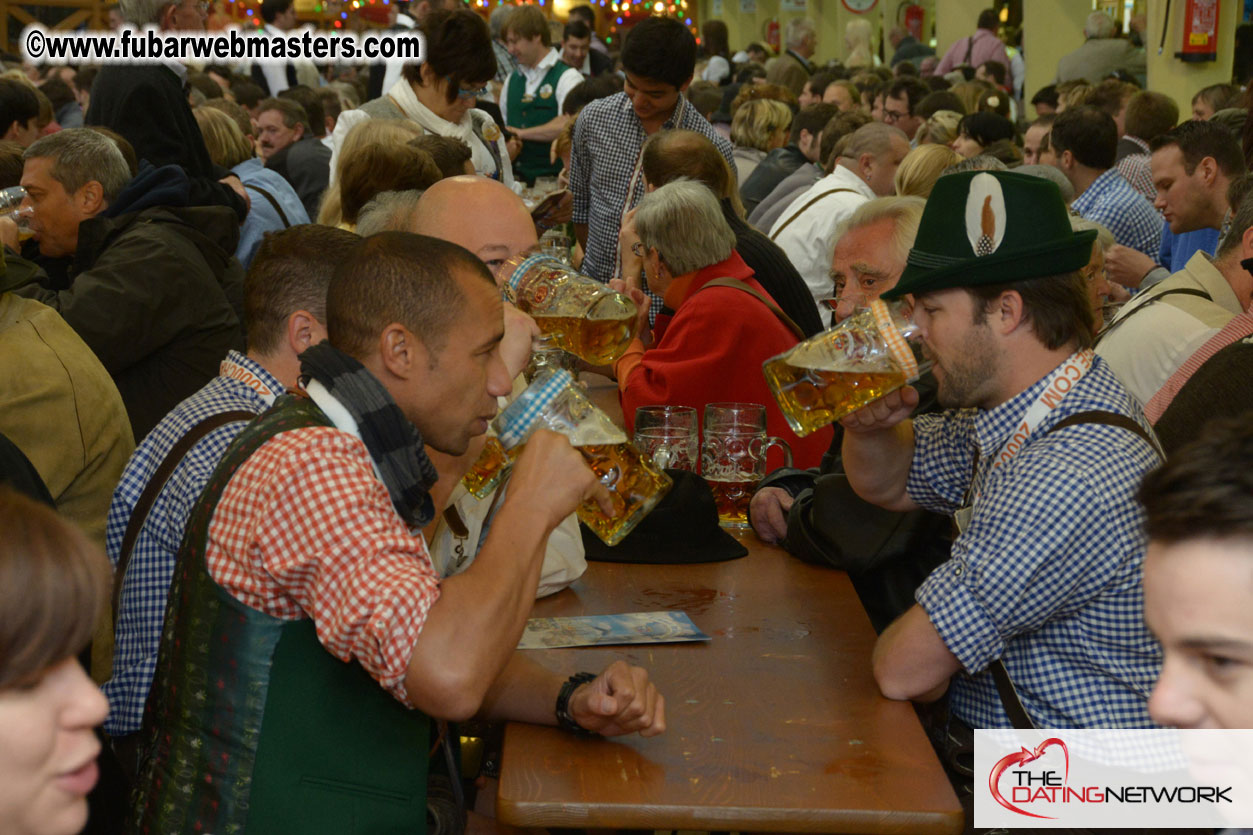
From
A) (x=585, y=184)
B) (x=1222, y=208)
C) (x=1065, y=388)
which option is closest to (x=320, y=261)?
(x=1065, y=388)

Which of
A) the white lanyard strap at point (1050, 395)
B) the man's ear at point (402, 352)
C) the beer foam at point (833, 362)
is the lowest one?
the white lanyard strap at point (1050, 395)

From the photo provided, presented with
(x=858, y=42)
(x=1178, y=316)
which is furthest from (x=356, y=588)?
(x=858, y=42)

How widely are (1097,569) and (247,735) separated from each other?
3.68 feet

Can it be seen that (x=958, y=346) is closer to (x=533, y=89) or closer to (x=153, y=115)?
(x=153, y=115)

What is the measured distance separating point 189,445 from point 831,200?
3.69 meters

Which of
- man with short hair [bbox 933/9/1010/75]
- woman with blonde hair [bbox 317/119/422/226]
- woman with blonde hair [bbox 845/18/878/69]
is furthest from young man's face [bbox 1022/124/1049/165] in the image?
woman with blonde hair [bbox 845/18/878/69]

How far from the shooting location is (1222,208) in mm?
4680

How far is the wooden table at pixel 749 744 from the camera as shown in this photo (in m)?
1.52

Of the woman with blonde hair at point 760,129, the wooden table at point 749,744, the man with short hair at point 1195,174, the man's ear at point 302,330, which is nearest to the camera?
the wooden table at point 749,744

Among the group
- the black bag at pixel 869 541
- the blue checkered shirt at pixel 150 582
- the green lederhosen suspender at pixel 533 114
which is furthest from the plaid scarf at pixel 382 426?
the green lederhosen suspender at pixel 533 114

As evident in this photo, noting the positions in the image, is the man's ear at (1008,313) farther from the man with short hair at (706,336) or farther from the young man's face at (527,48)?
the young man's face at (527,48)

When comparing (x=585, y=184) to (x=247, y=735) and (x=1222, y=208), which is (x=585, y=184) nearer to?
(x=1222, y=208)

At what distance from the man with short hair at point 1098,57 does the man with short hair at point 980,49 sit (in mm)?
1185

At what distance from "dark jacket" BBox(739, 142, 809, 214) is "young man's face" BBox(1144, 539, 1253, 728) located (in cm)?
559
